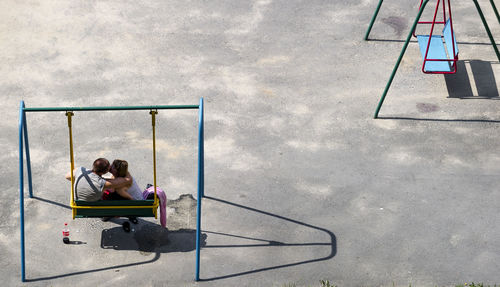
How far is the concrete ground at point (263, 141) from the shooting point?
9.19m

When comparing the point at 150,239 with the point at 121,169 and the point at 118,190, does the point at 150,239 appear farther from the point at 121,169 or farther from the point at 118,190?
the point at 121,169

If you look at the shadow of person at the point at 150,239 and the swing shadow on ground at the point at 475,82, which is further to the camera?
the swing shadow on ground at the point at 475,82

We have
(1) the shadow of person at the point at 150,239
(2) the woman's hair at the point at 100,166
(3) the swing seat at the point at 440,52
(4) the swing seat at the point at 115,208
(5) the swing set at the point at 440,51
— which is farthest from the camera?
(3) the swing seat at the point at 440,52

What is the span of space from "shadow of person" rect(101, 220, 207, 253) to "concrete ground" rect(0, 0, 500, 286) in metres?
0.02

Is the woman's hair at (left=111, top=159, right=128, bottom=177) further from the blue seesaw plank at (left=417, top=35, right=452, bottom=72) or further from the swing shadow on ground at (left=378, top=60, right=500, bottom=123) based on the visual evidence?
the blue seesaw plank at (left=417, top=35, right=452, bottom=72)

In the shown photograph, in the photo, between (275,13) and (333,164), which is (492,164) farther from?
(275,13)

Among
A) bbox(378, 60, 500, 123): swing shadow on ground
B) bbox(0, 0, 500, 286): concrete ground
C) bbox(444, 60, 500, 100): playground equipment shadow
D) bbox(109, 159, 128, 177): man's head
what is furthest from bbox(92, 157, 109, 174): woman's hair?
bbox(444, 60, 500, 100): playground equipment shadow

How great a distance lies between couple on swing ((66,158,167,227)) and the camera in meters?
8.96

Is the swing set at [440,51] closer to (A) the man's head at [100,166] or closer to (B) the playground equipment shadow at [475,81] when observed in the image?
(B) the playground equipment shadow at [475,81]

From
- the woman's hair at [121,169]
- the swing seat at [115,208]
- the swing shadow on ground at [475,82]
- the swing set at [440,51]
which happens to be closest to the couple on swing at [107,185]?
the woman's hair at [121,169]

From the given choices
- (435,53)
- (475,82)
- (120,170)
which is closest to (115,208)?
(120,170)

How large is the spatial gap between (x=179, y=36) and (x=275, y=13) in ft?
6.28

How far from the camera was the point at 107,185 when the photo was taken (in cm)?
906

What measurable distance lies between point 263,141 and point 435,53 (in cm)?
329
